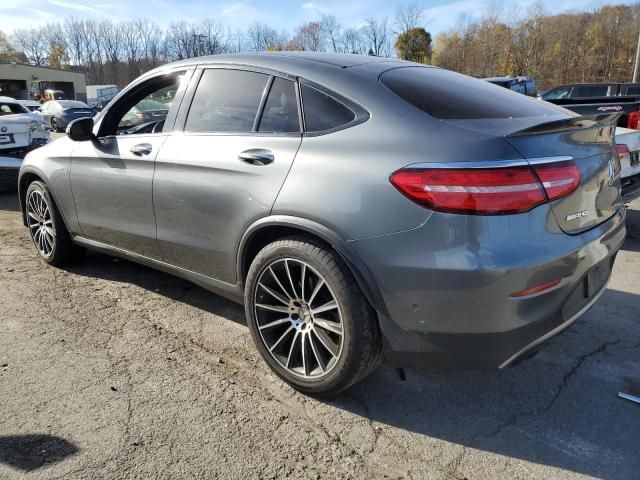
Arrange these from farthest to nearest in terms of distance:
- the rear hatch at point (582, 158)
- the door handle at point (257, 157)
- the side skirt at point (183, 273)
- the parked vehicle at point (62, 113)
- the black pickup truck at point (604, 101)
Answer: the parked vehicle at point (62, 113), the black pickup truck at point (604, 101), the side skirt at point (183, 273), the door handle at point (257, 157), the rear hatch at point (582, 158)

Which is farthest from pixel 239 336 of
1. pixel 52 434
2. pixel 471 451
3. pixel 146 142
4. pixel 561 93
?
pixel 561 93

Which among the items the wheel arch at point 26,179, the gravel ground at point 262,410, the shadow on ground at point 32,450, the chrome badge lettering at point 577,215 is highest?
the chrome badge lettering at point 577,215

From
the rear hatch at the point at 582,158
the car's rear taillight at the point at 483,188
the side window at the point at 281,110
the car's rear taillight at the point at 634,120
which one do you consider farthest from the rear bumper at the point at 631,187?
the side window at the point at 281,110

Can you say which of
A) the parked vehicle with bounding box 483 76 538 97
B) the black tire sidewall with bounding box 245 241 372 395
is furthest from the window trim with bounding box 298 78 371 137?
the parked vehicle with bounding box 483 76 538 97

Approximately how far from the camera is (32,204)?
457 centimetres

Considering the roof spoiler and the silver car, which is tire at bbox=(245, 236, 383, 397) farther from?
the roof spoiler

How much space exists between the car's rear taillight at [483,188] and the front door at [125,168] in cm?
193

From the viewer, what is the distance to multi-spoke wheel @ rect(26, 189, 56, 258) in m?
4.41

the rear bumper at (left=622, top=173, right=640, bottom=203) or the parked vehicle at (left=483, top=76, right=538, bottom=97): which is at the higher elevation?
the parked vehicle at (left=483, top=76, right=538, bottom=97)

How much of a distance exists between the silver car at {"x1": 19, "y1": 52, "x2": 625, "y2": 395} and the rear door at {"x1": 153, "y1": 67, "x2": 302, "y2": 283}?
0.04 ft

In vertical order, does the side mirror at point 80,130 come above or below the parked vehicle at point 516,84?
below

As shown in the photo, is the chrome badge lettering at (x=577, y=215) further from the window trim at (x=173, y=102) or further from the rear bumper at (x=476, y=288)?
the window trim at (x=173, y=102)

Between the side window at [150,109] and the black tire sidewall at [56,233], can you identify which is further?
the black tire sidewall at [56,233]

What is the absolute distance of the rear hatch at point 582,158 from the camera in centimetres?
210
